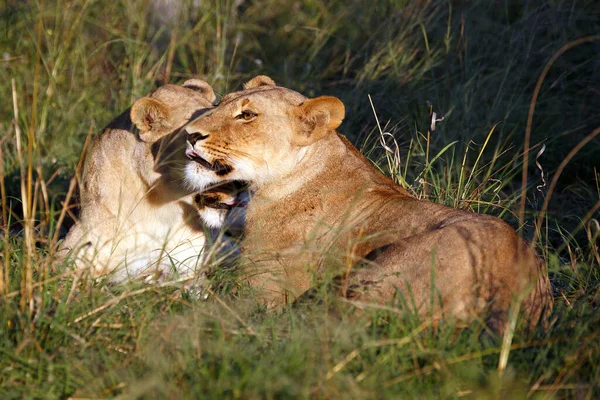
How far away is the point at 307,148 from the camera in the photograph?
13.6 ft

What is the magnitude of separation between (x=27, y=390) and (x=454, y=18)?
466 cm

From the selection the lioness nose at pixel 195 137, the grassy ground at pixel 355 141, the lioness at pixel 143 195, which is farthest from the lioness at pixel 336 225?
the lioness at pixel 143 195

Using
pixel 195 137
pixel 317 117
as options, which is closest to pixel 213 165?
pixel 195 137

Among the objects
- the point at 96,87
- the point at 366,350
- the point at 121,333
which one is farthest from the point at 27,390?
the point at 96,87

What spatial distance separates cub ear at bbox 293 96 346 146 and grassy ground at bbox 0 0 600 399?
743 millimetres

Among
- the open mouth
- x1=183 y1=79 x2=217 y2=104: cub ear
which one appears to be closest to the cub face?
the open mouth

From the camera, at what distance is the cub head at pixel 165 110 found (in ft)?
13.4

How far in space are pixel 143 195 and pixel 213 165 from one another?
561 mm

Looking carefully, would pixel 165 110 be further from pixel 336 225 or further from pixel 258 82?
pixel 336 225

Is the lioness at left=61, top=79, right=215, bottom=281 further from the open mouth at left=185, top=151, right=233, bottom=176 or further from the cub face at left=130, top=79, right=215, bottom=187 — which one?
the open mouth at left=185, top=151, right=233, bottom=176

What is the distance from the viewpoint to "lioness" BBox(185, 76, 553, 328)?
338 centimetres

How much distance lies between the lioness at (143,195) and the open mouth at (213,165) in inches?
7.8

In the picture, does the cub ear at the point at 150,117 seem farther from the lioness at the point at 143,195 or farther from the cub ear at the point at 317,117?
Answer: the cub ear at the point at 317,117

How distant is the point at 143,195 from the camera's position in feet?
14.1
